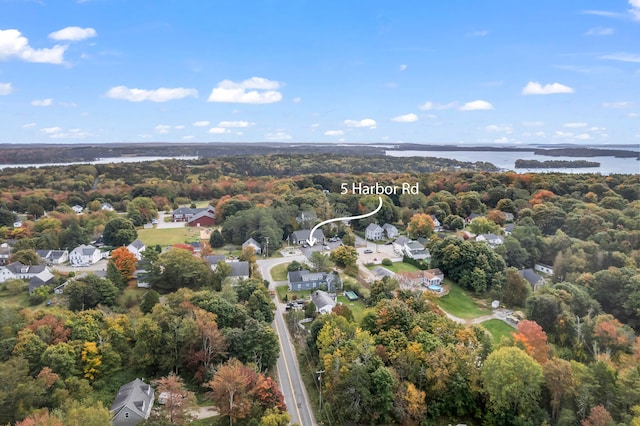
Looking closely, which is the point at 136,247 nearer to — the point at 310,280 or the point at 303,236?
the point at 303,236

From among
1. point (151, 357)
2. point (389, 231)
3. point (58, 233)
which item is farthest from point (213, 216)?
point (151, 357)

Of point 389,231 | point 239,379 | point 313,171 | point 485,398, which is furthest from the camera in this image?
point 313,171

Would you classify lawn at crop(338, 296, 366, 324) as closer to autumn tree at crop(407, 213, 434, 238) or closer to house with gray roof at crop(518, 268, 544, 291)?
house with gray roof at crop(518, 268, 544, 291)

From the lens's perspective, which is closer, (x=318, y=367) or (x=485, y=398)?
(x=485, y=398)

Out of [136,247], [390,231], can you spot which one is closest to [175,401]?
[136,247]

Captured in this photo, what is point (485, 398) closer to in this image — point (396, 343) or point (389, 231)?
point (396, 343)

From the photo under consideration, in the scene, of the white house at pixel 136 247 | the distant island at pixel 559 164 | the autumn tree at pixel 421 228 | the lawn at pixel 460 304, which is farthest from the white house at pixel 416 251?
the distant island at pixel 559 164

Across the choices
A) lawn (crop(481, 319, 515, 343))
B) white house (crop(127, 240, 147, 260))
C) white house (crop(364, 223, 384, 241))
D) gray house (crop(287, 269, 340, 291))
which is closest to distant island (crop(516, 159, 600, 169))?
white house (crop(364, 223, 384, 241))
